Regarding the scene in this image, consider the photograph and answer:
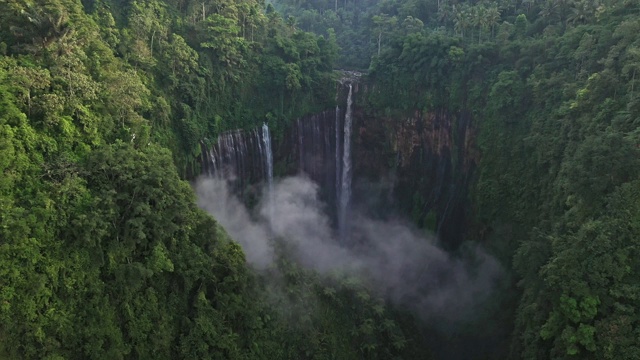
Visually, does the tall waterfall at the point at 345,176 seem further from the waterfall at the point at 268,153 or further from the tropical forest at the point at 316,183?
the waterfall at the point at 268,153

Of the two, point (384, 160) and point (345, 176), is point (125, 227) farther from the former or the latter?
point (384, 160)

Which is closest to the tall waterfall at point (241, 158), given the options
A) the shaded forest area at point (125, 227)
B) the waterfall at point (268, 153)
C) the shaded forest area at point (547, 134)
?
the waterfall at point (268, 153)

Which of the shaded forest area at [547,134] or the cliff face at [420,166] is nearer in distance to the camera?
the shaded forest area at [547,134]

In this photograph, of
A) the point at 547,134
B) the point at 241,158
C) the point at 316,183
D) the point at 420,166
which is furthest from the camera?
the point at 316,183

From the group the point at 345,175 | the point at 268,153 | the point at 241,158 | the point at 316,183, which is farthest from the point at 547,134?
the point at 241,158

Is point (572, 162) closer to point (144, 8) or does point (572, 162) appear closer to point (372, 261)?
point (372, 261)

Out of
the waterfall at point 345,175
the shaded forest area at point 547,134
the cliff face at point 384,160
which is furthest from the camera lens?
the waterfall at point 345,175

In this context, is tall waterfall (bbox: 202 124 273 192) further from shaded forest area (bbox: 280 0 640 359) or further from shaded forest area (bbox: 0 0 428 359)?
shaded forest area (bbox: 280 0 640 359)

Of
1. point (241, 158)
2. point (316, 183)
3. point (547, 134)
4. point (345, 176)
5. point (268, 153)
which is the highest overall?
point (547, 134)

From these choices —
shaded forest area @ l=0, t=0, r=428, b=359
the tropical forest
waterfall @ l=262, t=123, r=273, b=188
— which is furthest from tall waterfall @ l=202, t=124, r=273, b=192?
shaded forest area @ l=0, t=0, r=428, b=359
